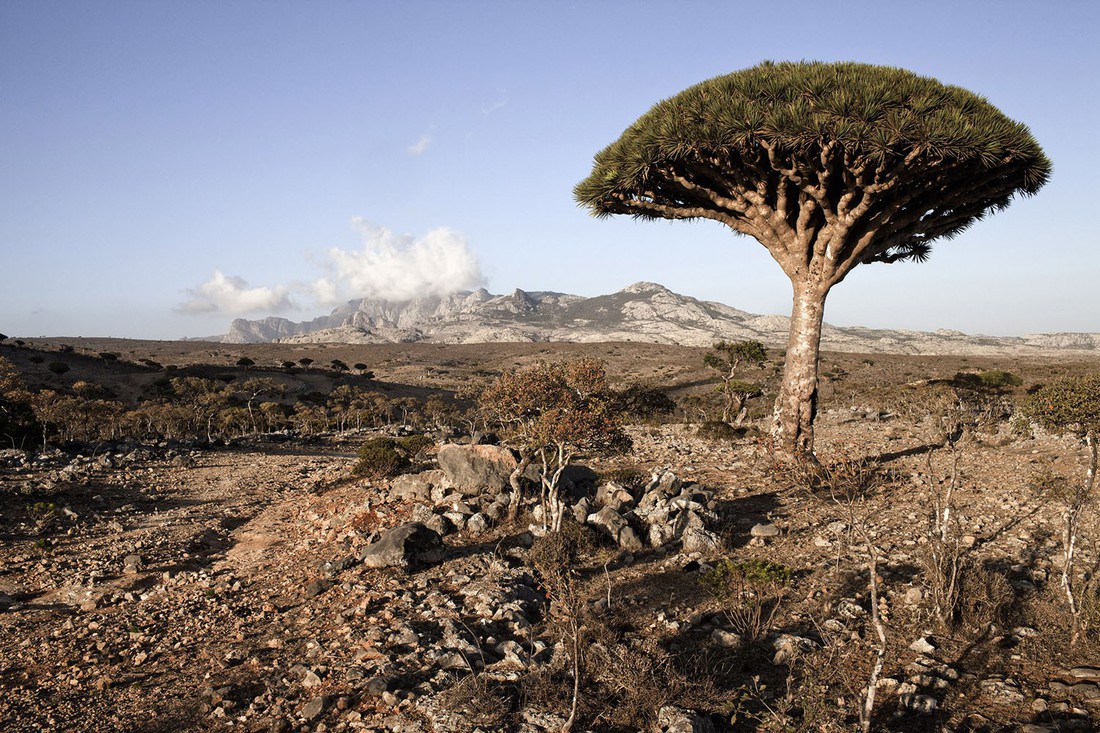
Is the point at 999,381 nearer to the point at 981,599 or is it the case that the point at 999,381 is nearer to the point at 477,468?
the point at 981,599

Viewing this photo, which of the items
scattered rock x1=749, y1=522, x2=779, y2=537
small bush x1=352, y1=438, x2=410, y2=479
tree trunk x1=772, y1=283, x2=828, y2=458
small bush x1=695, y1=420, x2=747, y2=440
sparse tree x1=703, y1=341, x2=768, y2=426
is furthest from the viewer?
sparse tree x1=703, y1=341, x2=768, y2=426

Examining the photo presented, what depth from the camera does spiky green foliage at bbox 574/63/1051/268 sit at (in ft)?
40.6

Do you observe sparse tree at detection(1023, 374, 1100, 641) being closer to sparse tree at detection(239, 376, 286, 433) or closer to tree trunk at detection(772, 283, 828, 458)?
tree trunk at detection(772, 283, 828, 458)

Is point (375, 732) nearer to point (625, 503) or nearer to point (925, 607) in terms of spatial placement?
point (925, 607)

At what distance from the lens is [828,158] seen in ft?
42.3

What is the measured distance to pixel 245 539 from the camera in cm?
1282

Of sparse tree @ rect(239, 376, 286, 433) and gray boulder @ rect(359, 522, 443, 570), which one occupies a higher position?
gray boulder @ rect(359, 522, 443, 570)

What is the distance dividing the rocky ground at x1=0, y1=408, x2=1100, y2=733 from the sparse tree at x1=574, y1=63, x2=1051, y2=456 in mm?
4858

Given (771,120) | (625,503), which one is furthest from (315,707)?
(771,120)

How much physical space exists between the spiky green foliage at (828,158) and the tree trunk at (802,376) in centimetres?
76

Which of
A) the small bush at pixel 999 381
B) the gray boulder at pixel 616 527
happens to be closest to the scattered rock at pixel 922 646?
the gray boulder at pixel 616 527

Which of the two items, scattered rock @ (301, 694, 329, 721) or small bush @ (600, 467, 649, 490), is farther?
small bush @ (600, 467, 649, 490)

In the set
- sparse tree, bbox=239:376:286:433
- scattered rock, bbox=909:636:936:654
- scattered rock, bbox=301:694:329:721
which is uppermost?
scattered rock, bbox=909:636:936:654

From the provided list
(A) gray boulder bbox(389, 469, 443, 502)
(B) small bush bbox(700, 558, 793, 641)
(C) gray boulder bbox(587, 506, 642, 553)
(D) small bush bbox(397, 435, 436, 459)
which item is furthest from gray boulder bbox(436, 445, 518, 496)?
(B) small bush bbox(700, 558, 793, 641)
